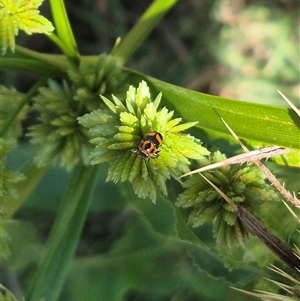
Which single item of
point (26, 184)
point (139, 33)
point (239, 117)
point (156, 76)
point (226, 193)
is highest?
point (156, 76)

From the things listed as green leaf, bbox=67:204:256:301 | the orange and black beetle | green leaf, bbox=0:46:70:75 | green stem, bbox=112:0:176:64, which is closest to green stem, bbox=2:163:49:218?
green leaf, bbox=0:46:70:75

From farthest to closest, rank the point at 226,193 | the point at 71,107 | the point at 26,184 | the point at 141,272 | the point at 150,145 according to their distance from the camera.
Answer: the point at 141,272
the point at 26,184
the point at 71,107
the point at 226,193
the point at 150,145

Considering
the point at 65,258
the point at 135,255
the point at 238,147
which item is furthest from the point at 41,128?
the point at 135,255

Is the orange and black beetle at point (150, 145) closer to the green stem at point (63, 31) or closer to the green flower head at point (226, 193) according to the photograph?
the green flower head at point (226, 193)

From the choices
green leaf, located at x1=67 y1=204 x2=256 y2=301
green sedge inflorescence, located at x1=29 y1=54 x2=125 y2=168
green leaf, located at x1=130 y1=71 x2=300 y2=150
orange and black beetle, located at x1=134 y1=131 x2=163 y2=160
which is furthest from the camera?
green leaf, located at x1=67 y1=204 x2=256 y2=301

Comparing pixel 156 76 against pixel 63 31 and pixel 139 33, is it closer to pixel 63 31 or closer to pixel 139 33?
pixel 139 33

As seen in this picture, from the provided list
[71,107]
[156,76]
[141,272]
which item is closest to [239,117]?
[71,107]

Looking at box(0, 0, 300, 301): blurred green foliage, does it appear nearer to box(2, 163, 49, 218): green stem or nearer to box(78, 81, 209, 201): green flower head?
box(2, 163, 49, 218): green stem
